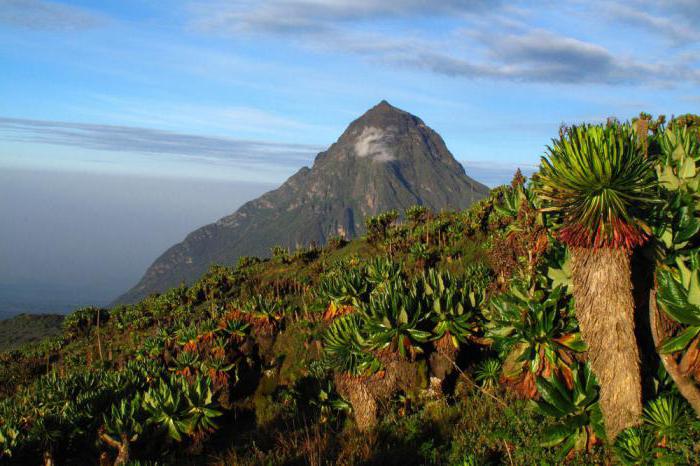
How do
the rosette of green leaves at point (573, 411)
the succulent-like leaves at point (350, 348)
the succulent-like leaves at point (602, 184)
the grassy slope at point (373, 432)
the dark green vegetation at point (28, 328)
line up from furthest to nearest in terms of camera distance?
the dark green vegetation at point (28, 328)
the succulent-like leaves at point (350, 348)
the grassy slope at point (373, 432)
the rosette of green leaves at point (573, 411)
the succulent-like leaves at point (602, 184)

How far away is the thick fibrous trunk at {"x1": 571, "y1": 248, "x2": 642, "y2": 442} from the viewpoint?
477 centimetres

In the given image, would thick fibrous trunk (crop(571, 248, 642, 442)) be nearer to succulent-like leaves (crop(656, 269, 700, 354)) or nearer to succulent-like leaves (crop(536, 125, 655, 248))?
succulent-like leaves (crop(536, 125, 655, 248))

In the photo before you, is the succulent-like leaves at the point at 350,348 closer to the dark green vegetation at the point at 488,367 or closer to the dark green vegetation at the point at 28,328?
the dark green vegetation at the point at 488,367

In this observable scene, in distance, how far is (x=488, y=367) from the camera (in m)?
8.78

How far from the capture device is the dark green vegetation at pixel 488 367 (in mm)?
4773

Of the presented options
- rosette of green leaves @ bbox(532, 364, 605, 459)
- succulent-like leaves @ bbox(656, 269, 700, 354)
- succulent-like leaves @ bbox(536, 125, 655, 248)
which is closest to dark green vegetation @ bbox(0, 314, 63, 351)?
rosette of green leaves @ bbox(532, 364, 605, 459)

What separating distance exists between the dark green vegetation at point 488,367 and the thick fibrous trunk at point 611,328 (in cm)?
2

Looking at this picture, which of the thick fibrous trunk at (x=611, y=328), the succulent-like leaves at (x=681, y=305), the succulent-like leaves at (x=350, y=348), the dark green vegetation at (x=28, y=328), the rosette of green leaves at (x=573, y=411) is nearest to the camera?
the succulent-like leaves at (x=681, y=305)

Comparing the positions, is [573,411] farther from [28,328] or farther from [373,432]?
[28,328]

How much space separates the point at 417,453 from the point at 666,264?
405 centimetres

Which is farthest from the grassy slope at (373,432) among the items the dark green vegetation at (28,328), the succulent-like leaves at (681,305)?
the dark green vegetation at (28,328)

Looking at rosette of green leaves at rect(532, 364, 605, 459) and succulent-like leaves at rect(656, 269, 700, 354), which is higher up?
succulent-like leaves at rect(656, 269, 700, 354)

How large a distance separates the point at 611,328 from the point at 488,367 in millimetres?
4242

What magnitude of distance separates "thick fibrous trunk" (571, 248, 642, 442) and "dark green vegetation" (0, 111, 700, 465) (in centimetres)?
2
